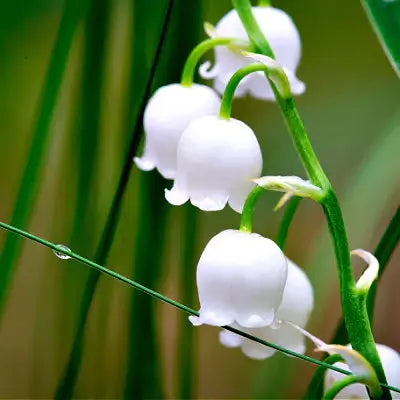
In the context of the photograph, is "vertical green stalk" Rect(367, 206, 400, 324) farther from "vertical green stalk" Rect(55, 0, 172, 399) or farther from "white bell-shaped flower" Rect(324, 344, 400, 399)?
"vertical green stalk" Rect(55, 0, 172, 399)

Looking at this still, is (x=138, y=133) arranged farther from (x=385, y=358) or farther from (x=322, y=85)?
(x=322, y=85)

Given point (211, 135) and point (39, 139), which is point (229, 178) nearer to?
point (211, 135)

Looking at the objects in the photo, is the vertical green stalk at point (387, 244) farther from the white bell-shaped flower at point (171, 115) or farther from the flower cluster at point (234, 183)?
the white bell-shaped flower at point (171, 115)

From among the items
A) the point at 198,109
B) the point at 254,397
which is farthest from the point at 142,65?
the point at 254,397

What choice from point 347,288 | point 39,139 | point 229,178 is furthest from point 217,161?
point 39,139

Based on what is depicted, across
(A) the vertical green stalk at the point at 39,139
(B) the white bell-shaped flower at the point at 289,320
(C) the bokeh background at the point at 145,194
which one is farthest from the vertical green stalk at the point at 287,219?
(A) the vertical green stalk at the point at 39,139

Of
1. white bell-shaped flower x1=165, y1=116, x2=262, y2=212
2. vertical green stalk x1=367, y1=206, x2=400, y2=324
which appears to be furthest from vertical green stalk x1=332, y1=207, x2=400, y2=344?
white bell-shaped flower x1=165, y1=116, x2=262, y2=212
